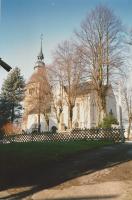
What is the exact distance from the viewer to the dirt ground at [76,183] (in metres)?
7.61

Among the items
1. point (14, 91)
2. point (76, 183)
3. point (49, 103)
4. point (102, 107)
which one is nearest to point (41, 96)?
point (49, 103)

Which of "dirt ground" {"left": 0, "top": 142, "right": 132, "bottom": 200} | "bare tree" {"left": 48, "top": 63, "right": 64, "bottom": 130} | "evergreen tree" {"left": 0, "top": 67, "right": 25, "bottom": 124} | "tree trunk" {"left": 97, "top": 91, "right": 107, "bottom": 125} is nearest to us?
"dirt ground" {"left": 0, "top": 142, "right": 132, "bottom": 200}

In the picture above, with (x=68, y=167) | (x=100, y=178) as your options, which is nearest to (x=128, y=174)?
(x=100, y=178)

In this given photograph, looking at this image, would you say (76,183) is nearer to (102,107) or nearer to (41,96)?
(102,107)

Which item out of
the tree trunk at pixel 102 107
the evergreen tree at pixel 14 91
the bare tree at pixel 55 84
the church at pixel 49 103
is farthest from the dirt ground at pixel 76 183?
the evergreen tree at pixel 14 91

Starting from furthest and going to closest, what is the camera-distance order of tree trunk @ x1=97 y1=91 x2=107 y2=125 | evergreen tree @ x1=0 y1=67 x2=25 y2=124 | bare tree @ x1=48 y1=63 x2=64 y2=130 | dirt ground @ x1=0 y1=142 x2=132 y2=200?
1. evergreen tree @ x1=0 y1=67 x2=25 y2=124
2. bare tree @ x1=48 y1=63 x2=64 y2=130
3. tree trunk @ x1=97 y1=91 x2=107 y2=125
4. dirt ground @ x1=0 y1=142 x2=132 y2=200

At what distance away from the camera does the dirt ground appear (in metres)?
7.61

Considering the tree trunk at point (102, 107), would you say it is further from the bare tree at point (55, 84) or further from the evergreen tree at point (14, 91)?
the evergreen tree at point (14, 91)

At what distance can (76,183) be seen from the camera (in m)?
8.91

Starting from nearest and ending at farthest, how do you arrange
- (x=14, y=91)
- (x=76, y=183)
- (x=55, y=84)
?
(x=76, y=183) → (x=55, y=84) → (x=14, y=91)

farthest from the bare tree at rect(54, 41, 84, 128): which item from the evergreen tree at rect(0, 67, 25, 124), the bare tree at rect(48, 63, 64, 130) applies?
the evergreen tree at rect(0, 67, 25, 124)

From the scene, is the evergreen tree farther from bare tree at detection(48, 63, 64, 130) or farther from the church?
bare tree at detection(48, 63, 64, 130)

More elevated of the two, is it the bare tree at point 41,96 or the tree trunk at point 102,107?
the bare tree at point 41,96

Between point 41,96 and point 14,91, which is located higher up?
point 14,91
